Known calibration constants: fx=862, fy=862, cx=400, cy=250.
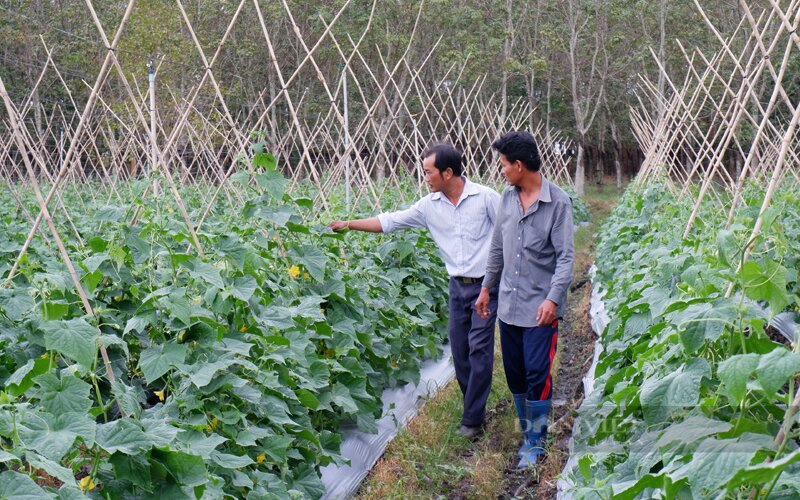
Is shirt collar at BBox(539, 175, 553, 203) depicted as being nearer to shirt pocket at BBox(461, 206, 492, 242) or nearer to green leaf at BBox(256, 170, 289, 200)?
shirt pocket at BBox(461, 206, 492, 242)

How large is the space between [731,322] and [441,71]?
82.7ft

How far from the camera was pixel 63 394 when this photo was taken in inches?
88.4

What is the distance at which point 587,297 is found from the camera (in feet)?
29.8

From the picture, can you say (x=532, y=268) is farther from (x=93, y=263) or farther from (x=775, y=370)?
(x=775, y=370)

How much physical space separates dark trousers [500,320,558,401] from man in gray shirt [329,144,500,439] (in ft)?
0.62

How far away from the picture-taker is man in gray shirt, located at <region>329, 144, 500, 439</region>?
15.5 feet

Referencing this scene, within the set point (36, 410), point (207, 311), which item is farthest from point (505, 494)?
point (36, 410)

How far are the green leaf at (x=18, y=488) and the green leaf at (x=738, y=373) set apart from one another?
1.42m

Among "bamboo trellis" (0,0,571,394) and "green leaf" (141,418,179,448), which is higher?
"green leaf" (141,418,179,448)

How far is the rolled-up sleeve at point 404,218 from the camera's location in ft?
16.5

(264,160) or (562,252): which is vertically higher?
(264,160)

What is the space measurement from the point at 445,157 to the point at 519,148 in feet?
1.97

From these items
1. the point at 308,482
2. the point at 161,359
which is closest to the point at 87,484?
the point at 161,359

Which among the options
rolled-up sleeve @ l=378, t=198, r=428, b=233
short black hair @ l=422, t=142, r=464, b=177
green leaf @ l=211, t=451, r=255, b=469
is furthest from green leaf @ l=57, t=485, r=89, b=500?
rolled-up sleeve @ l=378, t=198, r=428, b=233
